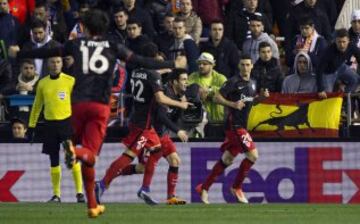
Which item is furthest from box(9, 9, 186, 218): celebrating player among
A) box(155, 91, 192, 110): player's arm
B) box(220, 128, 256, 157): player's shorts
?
box(220, 128, 256, 157): player's shorts

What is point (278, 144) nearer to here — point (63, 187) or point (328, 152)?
point (328, 152)

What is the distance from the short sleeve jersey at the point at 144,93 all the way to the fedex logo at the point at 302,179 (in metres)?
2.75

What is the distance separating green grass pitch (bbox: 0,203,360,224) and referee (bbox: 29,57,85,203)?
1.40m

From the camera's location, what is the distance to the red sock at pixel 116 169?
19.0m

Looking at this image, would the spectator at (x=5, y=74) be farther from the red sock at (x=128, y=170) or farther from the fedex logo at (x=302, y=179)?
the red sock at (x=128, y=170)

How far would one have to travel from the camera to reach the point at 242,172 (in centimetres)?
2050

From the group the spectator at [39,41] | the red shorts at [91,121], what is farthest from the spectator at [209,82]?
the red shorts at [91,121]

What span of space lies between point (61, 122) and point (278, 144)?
12.8 feet

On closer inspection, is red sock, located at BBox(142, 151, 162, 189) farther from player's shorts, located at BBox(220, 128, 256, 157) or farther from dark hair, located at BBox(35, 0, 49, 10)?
dark hair, located at BBox(35, 0, 49, 10)

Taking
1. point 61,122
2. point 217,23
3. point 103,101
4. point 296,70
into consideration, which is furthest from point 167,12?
point 103,101

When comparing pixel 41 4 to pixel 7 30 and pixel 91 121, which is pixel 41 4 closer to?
pixel 7 30

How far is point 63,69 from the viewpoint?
74.0 ft

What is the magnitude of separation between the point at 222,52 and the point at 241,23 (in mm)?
1001

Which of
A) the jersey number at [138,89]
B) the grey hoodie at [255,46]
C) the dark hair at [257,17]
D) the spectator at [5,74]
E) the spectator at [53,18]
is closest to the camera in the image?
the jersey number at [138,89]
